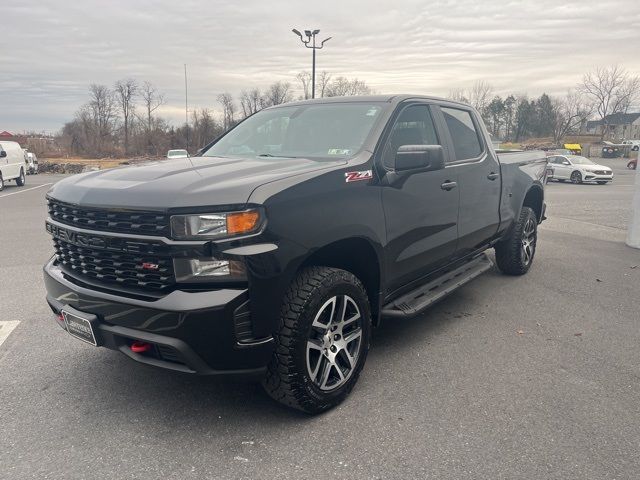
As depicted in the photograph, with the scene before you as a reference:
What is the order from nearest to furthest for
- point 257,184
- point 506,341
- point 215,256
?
point 215,256 → point 257,184 → point 506,341

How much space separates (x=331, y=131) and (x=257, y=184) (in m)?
1.36

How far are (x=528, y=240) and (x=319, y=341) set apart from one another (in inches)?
166

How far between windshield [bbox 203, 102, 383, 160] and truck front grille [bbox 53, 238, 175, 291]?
1.42m

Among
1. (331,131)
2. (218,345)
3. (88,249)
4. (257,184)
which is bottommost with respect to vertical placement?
(218,345)

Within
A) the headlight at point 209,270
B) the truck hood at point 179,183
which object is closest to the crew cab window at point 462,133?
the truck hood at point 179,183

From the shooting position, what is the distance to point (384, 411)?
3.15m

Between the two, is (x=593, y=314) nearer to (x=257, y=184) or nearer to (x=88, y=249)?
(x=257, y=184)

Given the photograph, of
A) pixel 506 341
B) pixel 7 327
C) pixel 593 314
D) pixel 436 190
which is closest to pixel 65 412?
pixel 7 327

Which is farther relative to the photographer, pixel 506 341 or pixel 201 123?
pixel 201 123

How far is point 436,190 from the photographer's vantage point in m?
4.05

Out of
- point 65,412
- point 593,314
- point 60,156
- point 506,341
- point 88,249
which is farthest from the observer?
point 60,156

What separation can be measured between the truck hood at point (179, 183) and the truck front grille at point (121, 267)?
27cm

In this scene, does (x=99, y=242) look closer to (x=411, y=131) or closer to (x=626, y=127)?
(x=411, y=131)

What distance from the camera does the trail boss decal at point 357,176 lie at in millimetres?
3172
